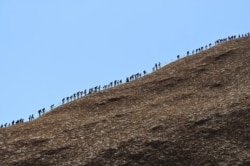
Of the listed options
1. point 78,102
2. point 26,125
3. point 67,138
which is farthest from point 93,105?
point 67,138

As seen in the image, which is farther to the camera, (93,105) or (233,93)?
(93,105)

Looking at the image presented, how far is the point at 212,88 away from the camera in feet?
192

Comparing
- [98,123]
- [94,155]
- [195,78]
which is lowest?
[94,155]

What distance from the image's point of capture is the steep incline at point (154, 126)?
40.8 m

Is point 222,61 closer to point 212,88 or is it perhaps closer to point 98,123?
point 212,88

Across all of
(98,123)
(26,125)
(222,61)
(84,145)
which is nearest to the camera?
(84,145)

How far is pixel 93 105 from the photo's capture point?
62.8 meters

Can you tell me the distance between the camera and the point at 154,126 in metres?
46.8

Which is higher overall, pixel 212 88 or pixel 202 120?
pixel 212 88

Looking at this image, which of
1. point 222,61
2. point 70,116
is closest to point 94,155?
point 70,116

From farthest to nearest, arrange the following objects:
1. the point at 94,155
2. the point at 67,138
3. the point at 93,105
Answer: the point at 93,105, the point at 67,138, the point at 94,155

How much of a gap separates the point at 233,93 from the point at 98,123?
1636 cm

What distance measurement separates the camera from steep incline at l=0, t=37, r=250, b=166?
4082cm

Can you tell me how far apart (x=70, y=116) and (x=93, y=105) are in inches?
215
